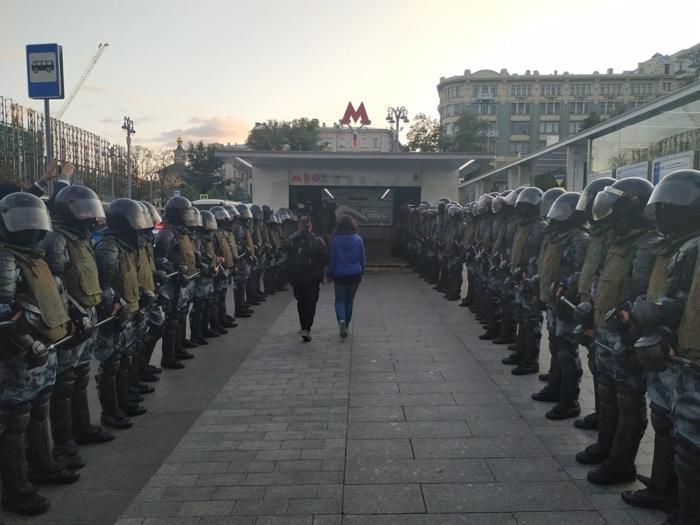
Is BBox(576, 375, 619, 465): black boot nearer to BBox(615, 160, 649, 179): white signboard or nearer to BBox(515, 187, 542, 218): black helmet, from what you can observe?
BBox(515, 187, 542, 218): black helmet

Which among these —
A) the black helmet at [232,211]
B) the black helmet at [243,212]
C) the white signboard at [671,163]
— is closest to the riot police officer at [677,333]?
the white signboard at [671,163]

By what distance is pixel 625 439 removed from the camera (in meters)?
3.94

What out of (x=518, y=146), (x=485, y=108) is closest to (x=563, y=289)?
(x=518, y=146)

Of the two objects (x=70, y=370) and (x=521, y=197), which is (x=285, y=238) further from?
(x=70, y=370)

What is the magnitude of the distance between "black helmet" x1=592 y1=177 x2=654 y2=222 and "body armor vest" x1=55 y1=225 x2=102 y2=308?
3.76 meters

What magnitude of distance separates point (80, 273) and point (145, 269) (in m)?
1.27

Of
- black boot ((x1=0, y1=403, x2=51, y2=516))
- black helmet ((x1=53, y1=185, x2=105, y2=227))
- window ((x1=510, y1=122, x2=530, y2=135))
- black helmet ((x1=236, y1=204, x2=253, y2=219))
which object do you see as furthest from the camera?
window ((x1=510, y1=122, x2=530, y2=135))

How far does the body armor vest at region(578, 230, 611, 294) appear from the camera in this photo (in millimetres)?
4566

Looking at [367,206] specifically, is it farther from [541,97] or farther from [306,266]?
[541,97]

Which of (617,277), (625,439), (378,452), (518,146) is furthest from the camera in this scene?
(518,146)

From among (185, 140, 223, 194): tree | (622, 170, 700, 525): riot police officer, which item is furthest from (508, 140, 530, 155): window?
(622, 170, 700, 525): riot police officer

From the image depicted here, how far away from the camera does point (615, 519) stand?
352cm

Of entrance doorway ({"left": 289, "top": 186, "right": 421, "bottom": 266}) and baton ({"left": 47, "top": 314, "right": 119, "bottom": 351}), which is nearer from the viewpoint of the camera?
baton ({"left": 47, "top": 314, "right": 119, "bottom": 351})

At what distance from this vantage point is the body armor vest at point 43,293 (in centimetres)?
366
